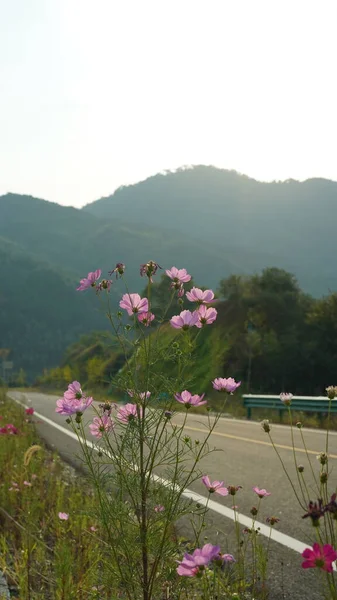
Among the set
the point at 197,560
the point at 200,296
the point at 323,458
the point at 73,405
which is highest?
the point at 200,296

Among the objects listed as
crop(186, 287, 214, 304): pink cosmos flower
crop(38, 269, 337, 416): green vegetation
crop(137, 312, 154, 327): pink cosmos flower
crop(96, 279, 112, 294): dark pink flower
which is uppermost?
crop(96, 279, 112, 294): dark pink flower

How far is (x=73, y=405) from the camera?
3.03 m

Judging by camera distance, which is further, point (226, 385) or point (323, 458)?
point (226, 385)

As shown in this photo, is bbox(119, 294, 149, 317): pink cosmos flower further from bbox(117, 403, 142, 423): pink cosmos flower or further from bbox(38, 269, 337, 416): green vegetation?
bbox(38, 269, 337, 416): green vegetation

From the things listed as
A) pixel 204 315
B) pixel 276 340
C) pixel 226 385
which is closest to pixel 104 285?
pixel 204 315

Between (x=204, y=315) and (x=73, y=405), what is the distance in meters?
0.72

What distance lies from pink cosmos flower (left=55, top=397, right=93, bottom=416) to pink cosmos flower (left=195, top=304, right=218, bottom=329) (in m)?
0.61

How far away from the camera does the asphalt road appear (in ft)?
14.3

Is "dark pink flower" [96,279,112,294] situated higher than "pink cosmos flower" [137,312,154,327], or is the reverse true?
"dark pink flower" [96,279,112,294]

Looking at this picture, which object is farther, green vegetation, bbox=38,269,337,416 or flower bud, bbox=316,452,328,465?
green vegetation, bbox=38,269,337,416

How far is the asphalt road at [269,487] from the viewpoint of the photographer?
4.37 metres

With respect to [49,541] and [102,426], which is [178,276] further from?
[49,541]

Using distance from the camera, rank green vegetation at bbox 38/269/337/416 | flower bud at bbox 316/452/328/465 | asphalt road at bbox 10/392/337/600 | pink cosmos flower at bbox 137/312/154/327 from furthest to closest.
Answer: green vegetation at bbox 38/269/337/416
asphalt road at bbox 10/392/337/600
pink cosmos flower at bbox 137/312/154/327
flower bud at bbox 316/452/328/465

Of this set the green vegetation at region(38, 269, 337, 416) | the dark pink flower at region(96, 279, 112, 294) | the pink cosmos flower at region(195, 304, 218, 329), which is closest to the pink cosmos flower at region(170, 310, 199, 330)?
the pink cosmos flower at region(195, 304, 218, 329)
